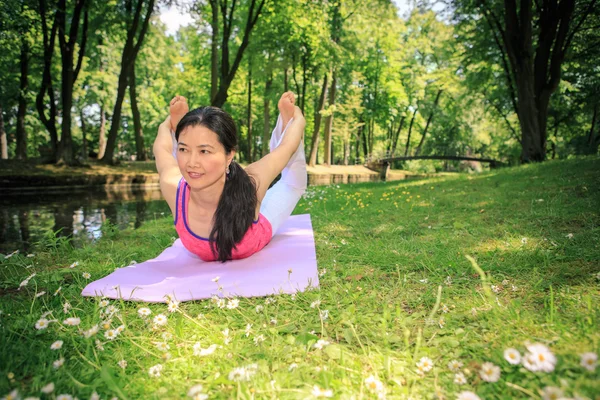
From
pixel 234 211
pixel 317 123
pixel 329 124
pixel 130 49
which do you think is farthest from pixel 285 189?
pixel 329 124

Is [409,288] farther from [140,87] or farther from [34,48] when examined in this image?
[140,87]

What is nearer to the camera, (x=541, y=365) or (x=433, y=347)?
(x=541, y=365)

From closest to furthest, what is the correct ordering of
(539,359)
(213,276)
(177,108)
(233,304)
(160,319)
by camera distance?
(539,359) < (160,319) < (233,304) < (213,276) < (177,108)

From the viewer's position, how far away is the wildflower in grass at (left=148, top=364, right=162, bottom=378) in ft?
4.76

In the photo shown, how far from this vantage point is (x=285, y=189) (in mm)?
4090

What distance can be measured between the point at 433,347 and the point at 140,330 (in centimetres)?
160

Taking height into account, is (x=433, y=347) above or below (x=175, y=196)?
below

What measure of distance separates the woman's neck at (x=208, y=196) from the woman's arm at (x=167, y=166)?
0.22m

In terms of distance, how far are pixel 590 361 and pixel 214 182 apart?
2536mm

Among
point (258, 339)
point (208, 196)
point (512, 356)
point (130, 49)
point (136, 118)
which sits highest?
point (130, 49)

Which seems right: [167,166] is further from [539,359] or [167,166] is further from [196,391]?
[539,359]

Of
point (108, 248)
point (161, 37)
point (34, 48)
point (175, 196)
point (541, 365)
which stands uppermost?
point (161, 37)

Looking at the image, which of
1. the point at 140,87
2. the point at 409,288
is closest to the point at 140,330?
the point at 409,288

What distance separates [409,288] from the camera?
2354 millimetres
